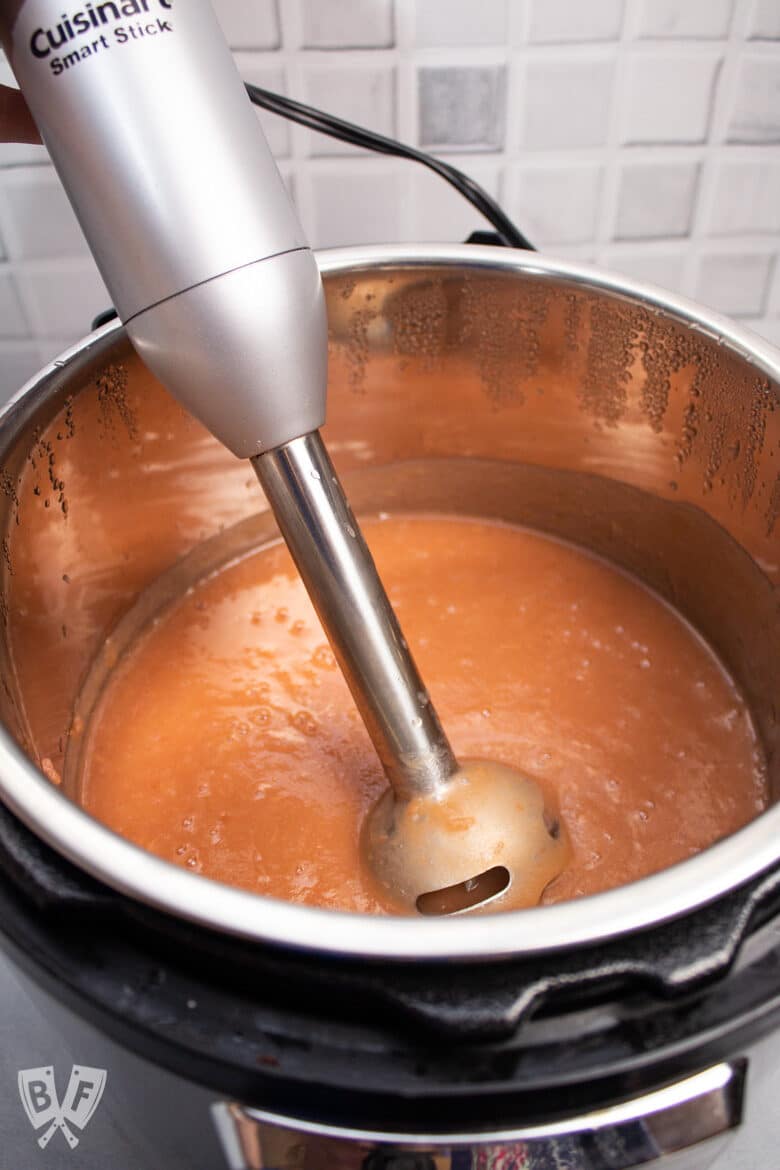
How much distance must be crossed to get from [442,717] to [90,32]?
0.52 m

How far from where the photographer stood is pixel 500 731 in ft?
2.41

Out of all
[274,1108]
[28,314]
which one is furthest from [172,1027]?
[28,314]

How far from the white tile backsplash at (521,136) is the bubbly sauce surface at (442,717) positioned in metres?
0.34

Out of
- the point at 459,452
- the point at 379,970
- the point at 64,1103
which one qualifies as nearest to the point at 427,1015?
the point at 379,970

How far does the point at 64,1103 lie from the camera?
0.60m

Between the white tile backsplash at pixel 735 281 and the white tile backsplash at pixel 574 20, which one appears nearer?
the white tile backsplash at pixel 574 20

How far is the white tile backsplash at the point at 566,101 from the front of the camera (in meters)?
0.85

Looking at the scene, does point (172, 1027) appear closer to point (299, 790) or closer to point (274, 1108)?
point (274, 1108)

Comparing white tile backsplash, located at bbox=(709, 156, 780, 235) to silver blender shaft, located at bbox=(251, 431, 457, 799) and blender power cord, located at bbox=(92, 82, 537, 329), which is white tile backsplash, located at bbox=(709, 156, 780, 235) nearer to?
blender power cord, located at bbox=(92, 82, 537, 329)

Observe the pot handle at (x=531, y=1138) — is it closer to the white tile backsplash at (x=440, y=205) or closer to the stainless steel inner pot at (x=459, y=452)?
the stainless steel inner pot at (x=459, y=452)

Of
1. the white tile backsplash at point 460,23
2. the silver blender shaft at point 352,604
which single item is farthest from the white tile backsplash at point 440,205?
the silver blender shaft at point 352,604

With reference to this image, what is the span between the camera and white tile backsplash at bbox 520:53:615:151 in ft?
2.80

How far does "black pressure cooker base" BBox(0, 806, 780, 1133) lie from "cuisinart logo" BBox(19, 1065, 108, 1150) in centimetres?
26

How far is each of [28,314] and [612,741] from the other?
2.40ft
